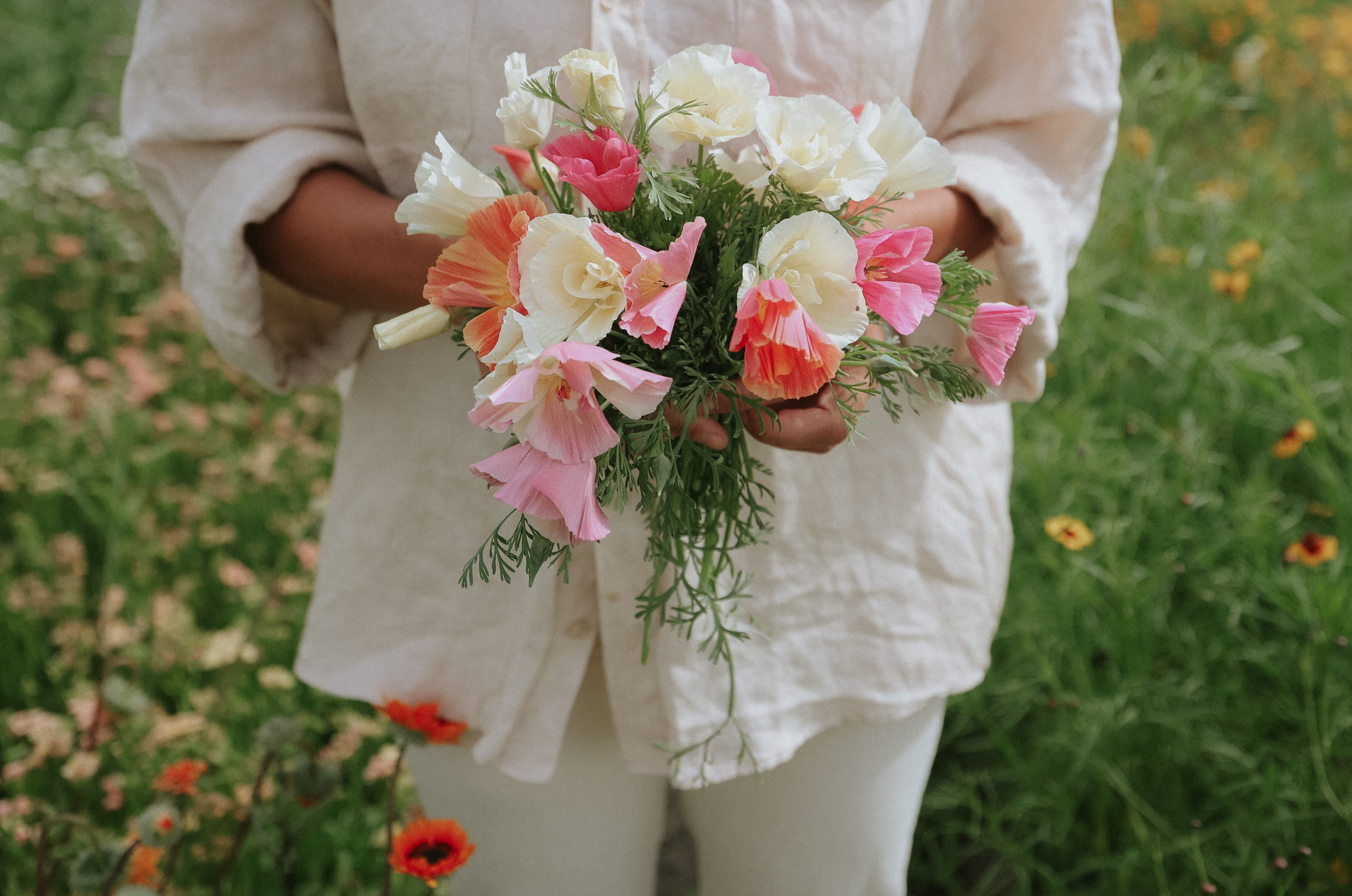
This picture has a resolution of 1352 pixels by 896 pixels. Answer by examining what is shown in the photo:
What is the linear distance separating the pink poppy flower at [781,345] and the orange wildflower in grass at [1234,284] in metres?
1.48

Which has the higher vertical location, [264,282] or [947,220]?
[947,220]

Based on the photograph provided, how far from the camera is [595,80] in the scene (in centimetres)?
63

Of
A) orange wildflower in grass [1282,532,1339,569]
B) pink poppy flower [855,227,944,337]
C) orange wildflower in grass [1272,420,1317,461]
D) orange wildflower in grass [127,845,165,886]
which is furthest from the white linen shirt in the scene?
orange wildflower in grass [1272,420,1317,461]

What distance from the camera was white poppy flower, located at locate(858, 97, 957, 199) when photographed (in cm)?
66

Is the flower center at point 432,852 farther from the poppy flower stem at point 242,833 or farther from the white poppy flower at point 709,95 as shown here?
the white poppy flower at point 709,95

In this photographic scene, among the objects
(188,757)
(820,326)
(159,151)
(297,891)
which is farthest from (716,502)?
(188,757)

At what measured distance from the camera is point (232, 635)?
157 cm

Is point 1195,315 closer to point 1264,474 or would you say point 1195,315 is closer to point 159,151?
point 1264,474

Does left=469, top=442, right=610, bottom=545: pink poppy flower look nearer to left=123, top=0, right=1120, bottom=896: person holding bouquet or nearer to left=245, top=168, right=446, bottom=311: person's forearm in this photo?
left=123, top=0, right=1120, bottom=896: person holding bouquet

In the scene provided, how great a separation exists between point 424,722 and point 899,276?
560mm

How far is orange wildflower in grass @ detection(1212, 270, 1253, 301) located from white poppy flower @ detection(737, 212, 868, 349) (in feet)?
4.77

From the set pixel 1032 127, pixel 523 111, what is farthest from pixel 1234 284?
pixel 523 111

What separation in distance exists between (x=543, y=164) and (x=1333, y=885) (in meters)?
1.29

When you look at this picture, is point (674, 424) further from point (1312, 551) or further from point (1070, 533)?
point (1312, 551)
